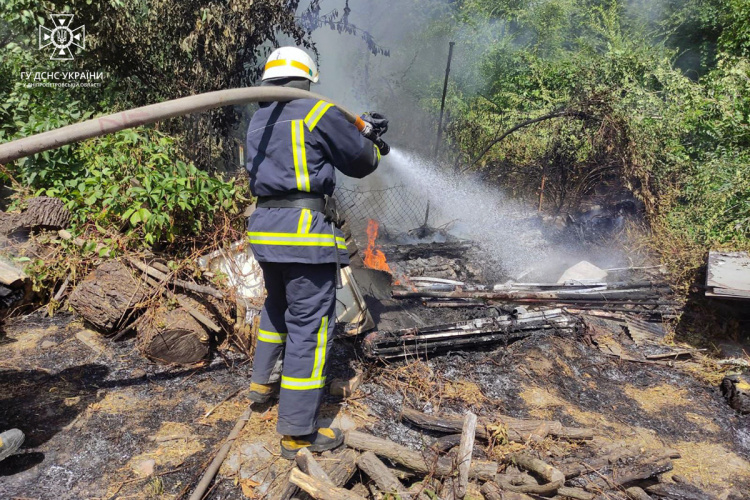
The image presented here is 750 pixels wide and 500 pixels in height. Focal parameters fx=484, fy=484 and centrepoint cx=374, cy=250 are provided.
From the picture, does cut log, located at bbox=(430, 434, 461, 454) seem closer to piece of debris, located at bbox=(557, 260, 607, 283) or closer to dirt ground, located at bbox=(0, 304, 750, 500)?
dirt ground, located at bbox=(0, 304, 750, 500)

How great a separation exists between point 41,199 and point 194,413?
2.79 meters

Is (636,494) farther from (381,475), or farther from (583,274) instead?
(583,274)

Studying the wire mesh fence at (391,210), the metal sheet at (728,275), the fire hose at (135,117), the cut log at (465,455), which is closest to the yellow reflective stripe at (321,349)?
the cut log at (465,455)

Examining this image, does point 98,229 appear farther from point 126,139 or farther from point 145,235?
point 126,139

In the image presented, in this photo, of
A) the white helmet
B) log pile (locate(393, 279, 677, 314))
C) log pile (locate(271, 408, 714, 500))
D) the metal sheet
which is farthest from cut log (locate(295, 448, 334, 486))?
the metal sheet

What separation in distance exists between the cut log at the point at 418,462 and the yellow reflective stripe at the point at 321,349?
1.55 feet

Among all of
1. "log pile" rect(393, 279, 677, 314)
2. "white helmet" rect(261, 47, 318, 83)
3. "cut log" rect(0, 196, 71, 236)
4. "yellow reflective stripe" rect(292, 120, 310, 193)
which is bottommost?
"log pile" rect(393, 279, 677, 314)

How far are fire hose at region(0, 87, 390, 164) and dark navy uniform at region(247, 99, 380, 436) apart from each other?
0.13 metres

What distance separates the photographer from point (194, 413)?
10.5ft

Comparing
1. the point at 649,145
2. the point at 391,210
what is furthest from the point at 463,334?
the point at 391,210

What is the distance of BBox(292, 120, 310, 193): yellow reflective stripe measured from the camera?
2.77 m

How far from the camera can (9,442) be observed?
2.50 m

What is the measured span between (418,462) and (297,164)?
180cm

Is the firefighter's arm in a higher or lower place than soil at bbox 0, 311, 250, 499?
higher
